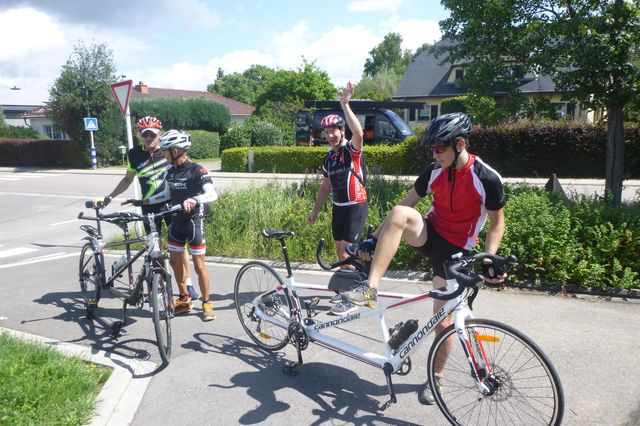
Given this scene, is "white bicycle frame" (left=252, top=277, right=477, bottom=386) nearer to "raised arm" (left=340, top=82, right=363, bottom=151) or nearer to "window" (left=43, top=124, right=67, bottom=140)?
"raised arm" (left=340, top=82, right=363, bottom=151)

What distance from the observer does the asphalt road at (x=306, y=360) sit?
352 cm

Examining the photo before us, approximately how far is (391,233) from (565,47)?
5.79 meters

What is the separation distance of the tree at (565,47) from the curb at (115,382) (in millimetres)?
6706

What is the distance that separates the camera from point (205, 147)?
3469cm

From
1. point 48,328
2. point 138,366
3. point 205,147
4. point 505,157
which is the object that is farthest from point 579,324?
point 205,147

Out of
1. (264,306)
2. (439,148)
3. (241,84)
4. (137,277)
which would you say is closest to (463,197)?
(439,148)

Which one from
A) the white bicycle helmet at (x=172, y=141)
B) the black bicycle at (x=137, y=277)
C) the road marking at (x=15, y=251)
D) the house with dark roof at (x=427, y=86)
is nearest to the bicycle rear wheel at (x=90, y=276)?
the black bicycle at (x=137, y=277)

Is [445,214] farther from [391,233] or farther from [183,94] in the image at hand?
[183,94]

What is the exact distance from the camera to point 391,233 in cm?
324

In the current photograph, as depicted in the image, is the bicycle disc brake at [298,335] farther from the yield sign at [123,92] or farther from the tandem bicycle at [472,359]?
the yield sign at [123,92]

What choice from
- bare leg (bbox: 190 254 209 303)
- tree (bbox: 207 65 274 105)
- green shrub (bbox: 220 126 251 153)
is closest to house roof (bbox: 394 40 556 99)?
green shrub (bbox: 220 126 251 153)

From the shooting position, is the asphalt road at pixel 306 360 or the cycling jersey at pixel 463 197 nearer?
the cycling jersey at pixel 463 197

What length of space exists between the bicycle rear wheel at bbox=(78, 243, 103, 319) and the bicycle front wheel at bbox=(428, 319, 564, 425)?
3.75 metres

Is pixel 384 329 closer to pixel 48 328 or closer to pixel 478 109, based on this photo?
pixel 48 328
